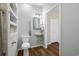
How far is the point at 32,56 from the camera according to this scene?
113 centimetres

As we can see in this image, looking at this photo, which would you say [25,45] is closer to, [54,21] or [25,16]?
[25,16]

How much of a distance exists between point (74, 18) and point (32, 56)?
72 centimetres

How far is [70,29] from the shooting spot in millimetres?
1146

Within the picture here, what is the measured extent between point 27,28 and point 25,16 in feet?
0.52

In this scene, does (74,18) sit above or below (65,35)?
above

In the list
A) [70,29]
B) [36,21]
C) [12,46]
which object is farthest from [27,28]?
[70,29]

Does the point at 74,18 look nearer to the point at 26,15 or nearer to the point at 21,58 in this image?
the point at 26,15

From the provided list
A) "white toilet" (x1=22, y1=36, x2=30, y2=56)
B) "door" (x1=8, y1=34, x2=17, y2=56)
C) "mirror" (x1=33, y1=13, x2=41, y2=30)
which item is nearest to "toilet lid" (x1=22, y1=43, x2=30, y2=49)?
"white toilet" (x1=22, y1=36, x2=30, y2=56)

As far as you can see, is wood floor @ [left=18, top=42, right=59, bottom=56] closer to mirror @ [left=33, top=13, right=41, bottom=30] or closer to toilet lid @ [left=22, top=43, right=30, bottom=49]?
toilet lid @ [left=22, top=43, right=30, bottom=49]

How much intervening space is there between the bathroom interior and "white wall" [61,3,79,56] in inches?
3.1

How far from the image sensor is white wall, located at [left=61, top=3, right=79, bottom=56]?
→ 44.1 inches

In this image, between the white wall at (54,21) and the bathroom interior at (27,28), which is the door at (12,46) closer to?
the bathroom interior at (27,28)

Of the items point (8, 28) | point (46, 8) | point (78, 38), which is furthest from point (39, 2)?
point (78, 38)

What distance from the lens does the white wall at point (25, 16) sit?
3.68 ft
